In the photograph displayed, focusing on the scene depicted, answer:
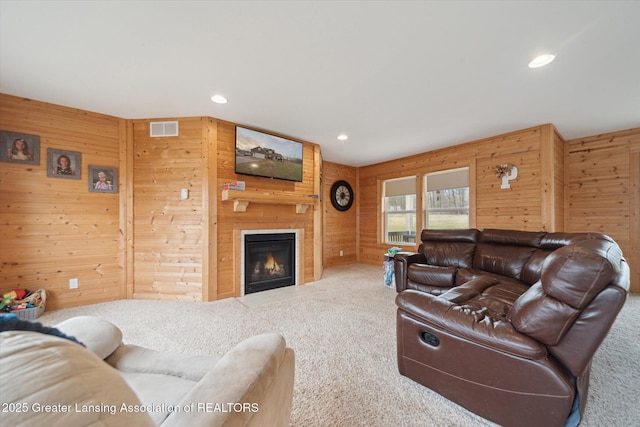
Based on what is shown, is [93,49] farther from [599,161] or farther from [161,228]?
[599,161]

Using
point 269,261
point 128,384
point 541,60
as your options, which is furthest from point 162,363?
point 541,60

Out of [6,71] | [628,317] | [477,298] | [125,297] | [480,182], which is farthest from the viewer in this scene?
[480,182]

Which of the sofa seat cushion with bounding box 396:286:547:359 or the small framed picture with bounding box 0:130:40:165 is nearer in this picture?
the sofa seat cushion with bounding box 396:286:547:359

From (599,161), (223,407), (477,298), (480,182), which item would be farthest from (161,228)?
(599,161)

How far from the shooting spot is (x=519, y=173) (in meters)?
3.71

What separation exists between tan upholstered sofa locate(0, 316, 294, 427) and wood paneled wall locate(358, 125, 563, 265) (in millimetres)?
4237

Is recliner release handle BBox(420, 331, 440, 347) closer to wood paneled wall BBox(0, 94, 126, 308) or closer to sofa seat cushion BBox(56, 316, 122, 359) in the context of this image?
sofa seat cushion BBox(56, 316, 122, 359)

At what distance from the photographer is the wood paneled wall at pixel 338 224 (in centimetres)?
575

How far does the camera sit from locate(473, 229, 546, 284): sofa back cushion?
2.83 m

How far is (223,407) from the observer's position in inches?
25.3

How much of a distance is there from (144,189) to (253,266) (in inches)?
73.0

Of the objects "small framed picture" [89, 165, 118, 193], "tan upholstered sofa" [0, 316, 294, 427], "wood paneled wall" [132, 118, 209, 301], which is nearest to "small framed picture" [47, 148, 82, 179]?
"small framed picture" [89, 165, 118, 193]

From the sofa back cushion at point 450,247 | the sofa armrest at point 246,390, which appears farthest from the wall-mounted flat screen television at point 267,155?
the sofa armrest at point 246,390

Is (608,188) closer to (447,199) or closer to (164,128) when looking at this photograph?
(447,199)
